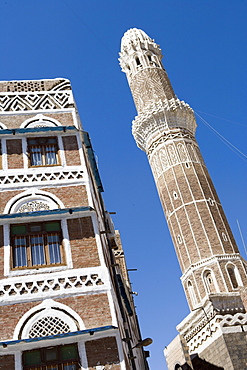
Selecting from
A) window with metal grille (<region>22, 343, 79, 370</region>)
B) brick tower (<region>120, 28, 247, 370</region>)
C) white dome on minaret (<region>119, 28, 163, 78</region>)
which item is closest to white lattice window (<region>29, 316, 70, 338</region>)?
window with metal grille (<region>22, 343, 79, 370</region>)

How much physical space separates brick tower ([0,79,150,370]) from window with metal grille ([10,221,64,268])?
26 millimetres

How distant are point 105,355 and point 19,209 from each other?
4685 mm

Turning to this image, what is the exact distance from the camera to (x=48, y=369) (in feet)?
32.1

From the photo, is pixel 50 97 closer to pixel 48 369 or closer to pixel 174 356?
pixel 48 369

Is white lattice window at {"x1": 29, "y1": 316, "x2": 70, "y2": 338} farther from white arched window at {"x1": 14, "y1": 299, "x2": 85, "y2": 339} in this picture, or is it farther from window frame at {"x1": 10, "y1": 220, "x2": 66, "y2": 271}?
window frame at {"x1": 10, "y1": 220, "x2": 66, "y2": 271}

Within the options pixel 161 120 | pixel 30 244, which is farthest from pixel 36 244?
pixel 161 120

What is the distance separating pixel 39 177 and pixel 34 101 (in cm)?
332

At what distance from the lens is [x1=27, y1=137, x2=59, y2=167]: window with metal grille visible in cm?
1341

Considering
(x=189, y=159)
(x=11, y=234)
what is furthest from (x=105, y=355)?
(x=189, y=159)

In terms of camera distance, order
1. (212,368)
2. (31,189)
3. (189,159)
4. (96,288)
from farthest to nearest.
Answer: (189,159), (212,368), (31,189), (96,288)

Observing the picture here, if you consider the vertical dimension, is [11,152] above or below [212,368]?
above

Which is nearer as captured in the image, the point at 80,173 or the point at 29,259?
the point at 29,259

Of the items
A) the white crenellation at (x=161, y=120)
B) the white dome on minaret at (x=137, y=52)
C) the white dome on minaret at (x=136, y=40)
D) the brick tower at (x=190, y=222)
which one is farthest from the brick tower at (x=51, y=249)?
the white dome on minaret at (x=136, y=40)

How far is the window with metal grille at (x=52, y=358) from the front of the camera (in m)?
9.83
